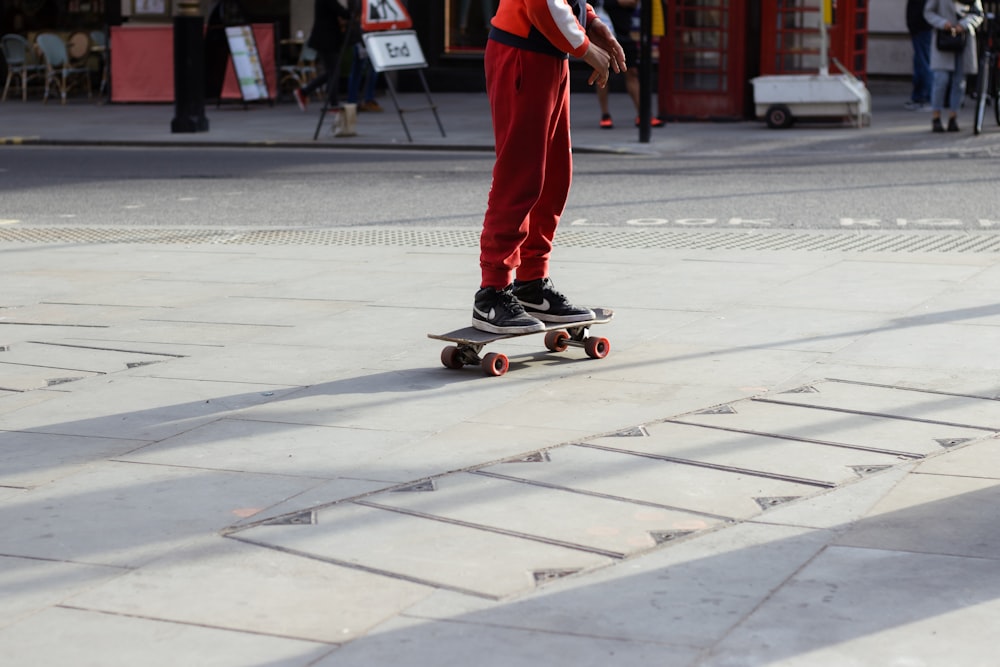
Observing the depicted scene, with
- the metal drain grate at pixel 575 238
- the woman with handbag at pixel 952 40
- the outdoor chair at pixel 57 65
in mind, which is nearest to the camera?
the metal drain grate at pixel 575 238

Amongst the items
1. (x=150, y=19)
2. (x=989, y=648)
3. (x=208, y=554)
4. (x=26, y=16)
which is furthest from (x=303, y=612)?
(x=26, y=16)

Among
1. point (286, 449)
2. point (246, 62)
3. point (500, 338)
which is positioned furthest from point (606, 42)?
point (246, 62)

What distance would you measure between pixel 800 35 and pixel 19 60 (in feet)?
39.9

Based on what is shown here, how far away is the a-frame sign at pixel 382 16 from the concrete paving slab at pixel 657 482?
40.9 feet

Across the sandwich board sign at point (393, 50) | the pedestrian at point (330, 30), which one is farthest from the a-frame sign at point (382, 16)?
the pedestrian at point (330, 30)

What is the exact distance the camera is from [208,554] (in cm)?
339

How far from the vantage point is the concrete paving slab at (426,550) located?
3246mm

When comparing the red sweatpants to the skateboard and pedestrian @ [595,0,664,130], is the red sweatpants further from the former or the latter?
pedestrian @ [595,0,664,130]

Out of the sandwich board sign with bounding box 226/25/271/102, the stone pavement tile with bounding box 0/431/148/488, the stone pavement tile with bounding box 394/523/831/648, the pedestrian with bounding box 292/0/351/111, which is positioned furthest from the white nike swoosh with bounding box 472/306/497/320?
the sandwich board sign with bounding box 226/25/271/102

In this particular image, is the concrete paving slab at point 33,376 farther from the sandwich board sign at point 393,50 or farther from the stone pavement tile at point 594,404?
the sandwich board sign at point 393,50

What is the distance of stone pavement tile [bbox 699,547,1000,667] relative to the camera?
280 centimetres

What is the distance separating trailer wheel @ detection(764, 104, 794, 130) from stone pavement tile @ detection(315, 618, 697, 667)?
15445 millimetres

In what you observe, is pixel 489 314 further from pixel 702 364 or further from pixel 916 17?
pixel 916 17

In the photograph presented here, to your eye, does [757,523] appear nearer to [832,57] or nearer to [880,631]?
[880,631]
